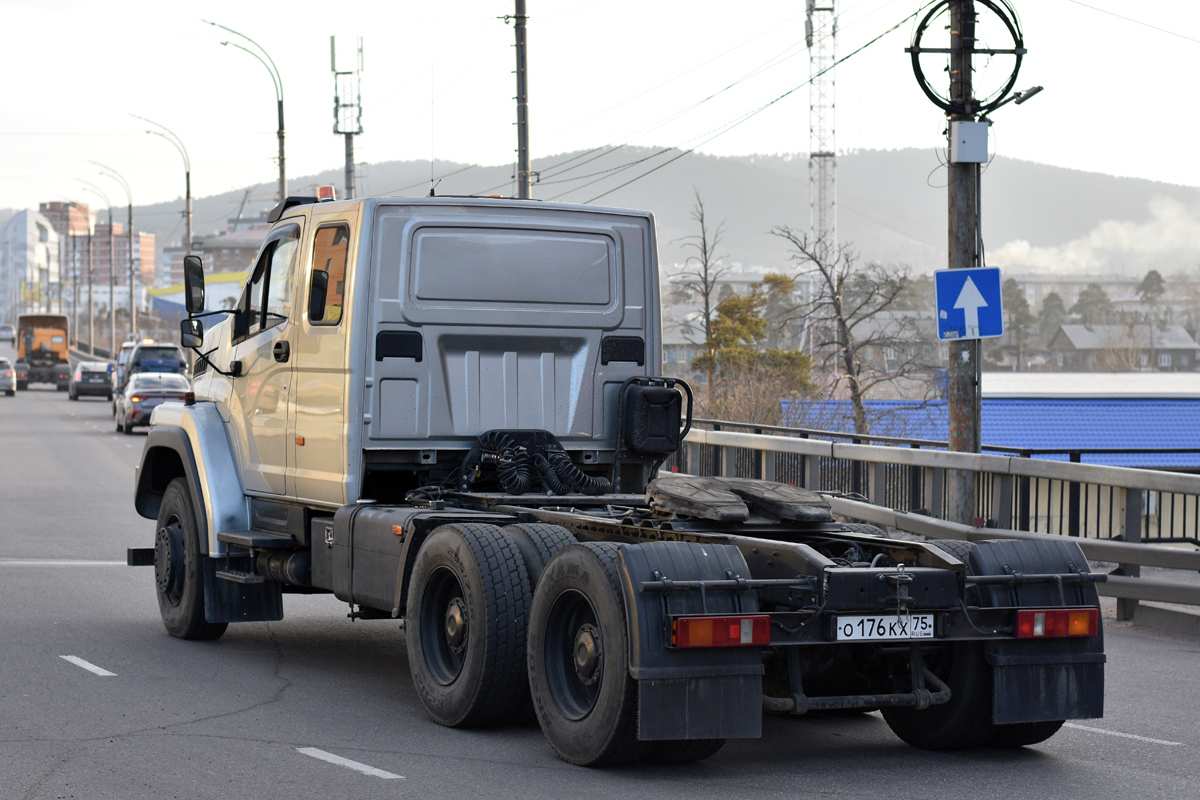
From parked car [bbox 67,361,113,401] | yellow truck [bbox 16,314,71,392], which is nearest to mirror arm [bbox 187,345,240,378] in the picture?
parked car [bbox 67,361,113,401]

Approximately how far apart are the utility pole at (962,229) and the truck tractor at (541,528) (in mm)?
4675

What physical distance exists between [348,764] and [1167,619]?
6.91m

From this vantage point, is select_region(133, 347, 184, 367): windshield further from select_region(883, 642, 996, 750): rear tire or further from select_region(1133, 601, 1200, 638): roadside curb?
select_region(883, 642, 996, 750): rear tire

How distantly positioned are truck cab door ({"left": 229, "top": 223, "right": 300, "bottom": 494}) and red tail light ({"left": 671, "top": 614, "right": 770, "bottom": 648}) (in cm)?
403

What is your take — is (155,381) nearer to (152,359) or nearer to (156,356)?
(152,359)

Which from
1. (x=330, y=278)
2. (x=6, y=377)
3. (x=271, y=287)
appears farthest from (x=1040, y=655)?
(x=6, y=377)

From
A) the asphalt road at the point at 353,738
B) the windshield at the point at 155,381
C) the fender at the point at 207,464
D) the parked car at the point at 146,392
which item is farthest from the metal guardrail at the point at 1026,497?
the windshield at the point at 155,381

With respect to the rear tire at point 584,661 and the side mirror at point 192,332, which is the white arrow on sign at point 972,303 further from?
the rear tire at point 584,661

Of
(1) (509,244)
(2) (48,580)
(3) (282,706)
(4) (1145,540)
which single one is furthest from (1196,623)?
(2) (48,580)

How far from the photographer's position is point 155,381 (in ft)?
123

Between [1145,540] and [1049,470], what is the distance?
108 centimetres

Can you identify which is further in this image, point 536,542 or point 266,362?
point 266,362

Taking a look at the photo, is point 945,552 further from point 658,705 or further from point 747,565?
point 658,705

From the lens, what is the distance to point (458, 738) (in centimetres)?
698
